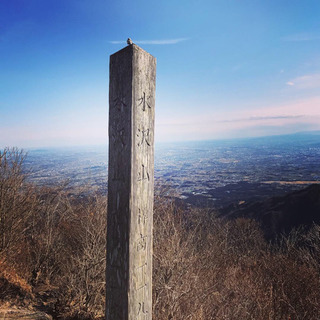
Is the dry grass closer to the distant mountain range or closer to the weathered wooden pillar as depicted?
the weathered wooden pillar

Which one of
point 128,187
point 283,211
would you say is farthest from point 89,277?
point 283,211

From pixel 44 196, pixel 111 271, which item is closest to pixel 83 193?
pixel 44 196

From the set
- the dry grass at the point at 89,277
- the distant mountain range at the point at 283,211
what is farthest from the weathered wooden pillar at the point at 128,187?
the distant mountain range at the point at 283,211

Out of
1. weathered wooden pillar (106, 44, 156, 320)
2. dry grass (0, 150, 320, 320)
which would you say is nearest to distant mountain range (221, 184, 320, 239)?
dry grass (0, 150, 320, 320)

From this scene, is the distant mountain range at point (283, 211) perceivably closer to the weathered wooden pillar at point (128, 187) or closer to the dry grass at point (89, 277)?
the dry grass at point (89, 277)

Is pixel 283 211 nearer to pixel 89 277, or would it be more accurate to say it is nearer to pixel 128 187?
pixel 89 277

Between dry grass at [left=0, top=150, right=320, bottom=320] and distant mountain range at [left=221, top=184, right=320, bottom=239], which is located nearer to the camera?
dry grass at [left=0, top=150, right=320, bottom=320]
